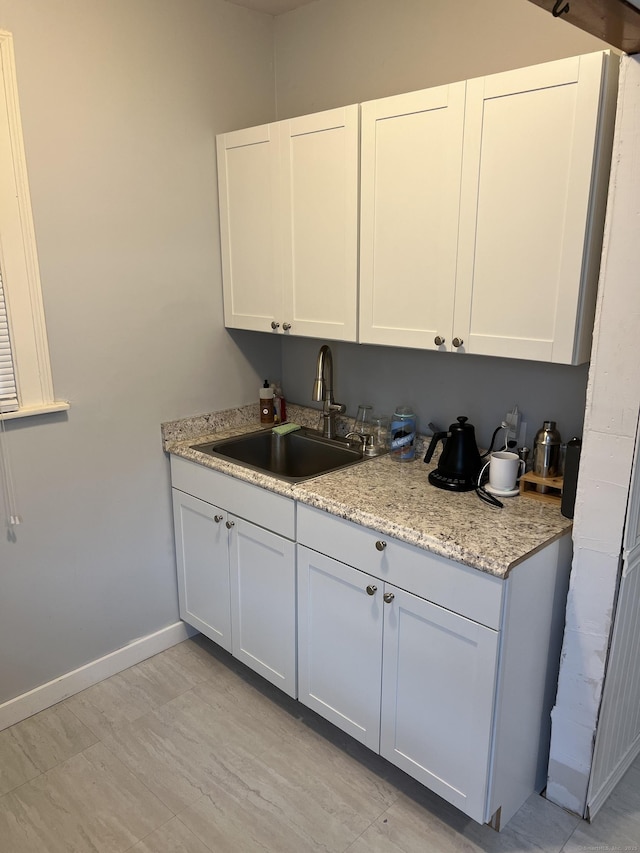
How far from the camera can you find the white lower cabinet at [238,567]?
2.12 m

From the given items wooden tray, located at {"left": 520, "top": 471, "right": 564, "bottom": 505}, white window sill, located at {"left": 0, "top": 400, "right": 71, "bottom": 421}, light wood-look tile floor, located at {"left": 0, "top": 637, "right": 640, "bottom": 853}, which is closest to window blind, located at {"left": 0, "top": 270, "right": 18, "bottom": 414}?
white window sill, located at {"left": 0, "top": 400, "right": 71, "bottom": 421}

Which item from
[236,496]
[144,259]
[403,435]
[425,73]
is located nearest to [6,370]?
[144,259]

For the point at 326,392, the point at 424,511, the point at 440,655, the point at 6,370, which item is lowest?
the point at 440,655

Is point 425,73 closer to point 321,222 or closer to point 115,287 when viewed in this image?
point 321,222

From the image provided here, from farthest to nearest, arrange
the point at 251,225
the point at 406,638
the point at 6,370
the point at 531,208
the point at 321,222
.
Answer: the point at 251,225, the point at 321,222, the point at 6,370, the point at 406,638, the point at 531,208

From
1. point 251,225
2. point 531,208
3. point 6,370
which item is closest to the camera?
point 531,208

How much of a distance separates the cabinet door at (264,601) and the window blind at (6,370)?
848mm

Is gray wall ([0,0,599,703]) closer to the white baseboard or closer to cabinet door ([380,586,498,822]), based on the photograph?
the white baseboard

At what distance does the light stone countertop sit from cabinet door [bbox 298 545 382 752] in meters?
0.20

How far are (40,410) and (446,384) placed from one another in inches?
56.0

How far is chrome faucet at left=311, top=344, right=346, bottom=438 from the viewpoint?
240cm

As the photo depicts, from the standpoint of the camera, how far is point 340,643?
6.45ft

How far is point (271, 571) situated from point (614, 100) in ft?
5.61

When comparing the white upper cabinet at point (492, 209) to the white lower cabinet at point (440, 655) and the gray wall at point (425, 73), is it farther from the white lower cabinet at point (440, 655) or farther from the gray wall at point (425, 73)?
the white lower cabinet at point (440, 655)
